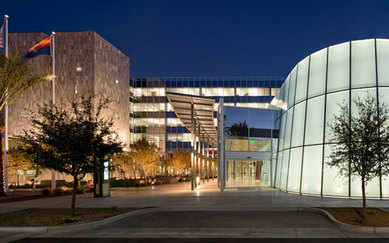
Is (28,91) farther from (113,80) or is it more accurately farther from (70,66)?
(113,80)

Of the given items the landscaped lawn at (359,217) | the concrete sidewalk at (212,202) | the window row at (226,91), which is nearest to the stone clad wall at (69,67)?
the window row at (226,91)

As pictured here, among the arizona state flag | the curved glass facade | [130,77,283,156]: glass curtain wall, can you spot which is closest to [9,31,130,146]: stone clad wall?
[130,77,283,156]: glass curtain wall

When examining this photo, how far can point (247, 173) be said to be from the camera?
104 feet

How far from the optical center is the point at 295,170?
86.8ft

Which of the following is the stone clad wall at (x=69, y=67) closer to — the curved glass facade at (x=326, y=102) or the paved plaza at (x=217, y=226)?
the curved glass facade at (x=326, y=102)

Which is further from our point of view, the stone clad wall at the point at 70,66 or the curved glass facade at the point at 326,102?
the stone clad wall at the point at 70,66

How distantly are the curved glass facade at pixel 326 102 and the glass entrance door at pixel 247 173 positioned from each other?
13.1 ft

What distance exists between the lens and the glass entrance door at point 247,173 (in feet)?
102

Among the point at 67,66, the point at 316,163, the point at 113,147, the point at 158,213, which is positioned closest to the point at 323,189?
the point at 316,163

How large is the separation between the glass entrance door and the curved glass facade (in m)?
4.01

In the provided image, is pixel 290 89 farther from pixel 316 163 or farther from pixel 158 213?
pixel 158 213

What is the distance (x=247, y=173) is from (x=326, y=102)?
1007 cm

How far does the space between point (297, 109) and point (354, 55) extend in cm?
568

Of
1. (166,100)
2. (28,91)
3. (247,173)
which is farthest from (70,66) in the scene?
(247,173)
